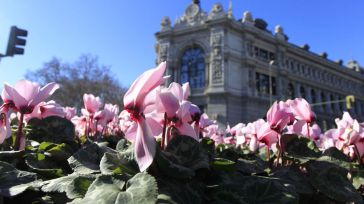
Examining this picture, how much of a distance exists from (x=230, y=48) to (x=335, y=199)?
37.8 metres

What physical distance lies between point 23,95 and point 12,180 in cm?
63

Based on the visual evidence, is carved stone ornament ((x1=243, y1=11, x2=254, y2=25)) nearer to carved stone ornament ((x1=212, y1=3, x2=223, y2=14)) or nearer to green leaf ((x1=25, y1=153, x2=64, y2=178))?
carved stone ornament ((x1=212, y1=3, x2=223, y2=14))

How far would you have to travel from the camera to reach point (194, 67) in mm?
41219

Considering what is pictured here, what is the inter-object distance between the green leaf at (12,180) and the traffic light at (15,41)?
A: 1287 centimetres

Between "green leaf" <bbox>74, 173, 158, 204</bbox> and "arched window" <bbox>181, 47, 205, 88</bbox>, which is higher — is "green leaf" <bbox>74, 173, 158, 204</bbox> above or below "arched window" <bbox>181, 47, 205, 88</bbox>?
below

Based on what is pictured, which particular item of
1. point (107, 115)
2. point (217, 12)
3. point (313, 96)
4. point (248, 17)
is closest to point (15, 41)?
point (107, 115)

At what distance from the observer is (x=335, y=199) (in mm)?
1551

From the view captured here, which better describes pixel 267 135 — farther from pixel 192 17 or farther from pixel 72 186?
pixel 192 17

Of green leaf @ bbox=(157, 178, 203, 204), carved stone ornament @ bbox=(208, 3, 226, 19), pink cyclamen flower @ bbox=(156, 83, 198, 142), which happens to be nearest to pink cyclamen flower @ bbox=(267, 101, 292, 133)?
pink cyclamen flower @ bbox=(156, 83, 198, 142)

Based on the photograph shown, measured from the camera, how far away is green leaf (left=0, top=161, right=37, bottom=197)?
3.72 feet

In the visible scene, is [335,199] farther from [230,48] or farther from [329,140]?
[230,48]

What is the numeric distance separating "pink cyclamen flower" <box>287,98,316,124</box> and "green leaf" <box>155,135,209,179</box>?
108 cm

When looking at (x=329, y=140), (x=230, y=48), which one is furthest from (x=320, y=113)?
(x=329, y=140)

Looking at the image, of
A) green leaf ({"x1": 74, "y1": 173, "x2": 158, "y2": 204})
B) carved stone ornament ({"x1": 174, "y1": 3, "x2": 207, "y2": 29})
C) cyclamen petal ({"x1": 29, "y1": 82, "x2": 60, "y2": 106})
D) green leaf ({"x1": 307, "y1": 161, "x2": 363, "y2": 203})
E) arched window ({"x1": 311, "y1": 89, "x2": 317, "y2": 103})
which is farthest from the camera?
arched window ({"x1": 311, "y1": 89, "x2": 317, "y2": 103})
